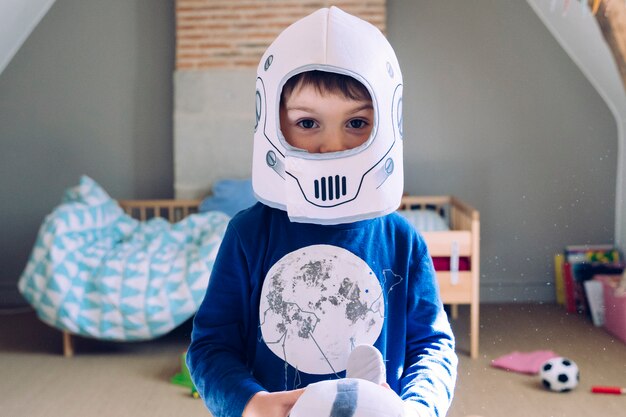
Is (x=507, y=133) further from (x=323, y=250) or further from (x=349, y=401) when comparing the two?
(x=349, y=401)

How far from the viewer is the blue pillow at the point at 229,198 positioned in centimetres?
340

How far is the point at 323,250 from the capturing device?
3.00 feet

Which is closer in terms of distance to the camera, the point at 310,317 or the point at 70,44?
the point at 310,317

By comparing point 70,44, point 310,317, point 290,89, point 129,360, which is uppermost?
point 70,44

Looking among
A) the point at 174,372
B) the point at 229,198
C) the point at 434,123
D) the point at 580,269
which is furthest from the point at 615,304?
the point at 174,372

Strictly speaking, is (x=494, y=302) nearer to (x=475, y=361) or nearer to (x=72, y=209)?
(x=475, y=361)

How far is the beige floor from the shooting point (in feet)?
8.07

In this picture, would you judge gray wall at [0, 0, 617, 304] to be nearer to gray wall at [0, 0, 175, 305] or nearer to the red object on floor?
gray wall at [0, 0, 175, 305]

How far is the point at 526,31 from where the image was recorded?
3.64m

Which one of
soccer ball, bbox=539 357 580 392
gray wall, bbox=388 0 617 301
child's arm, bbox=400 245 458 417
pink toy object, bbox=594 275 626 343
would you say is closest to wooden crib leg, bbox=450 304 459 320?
gray wall, bbox=388 0 617 301

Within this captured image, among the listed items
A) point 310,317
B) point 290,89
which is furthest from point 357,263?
point 290,89

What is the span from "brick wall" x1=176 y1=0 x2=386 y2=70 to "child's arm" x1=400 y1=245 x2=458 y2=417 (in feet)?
9.00

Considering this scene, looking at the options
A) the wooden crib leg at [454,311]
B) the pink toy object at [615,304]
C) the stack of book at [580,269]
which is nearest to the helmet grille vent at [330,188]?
the pink toy object at [615,304]

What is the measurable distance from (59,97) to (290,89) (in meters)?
3.15
